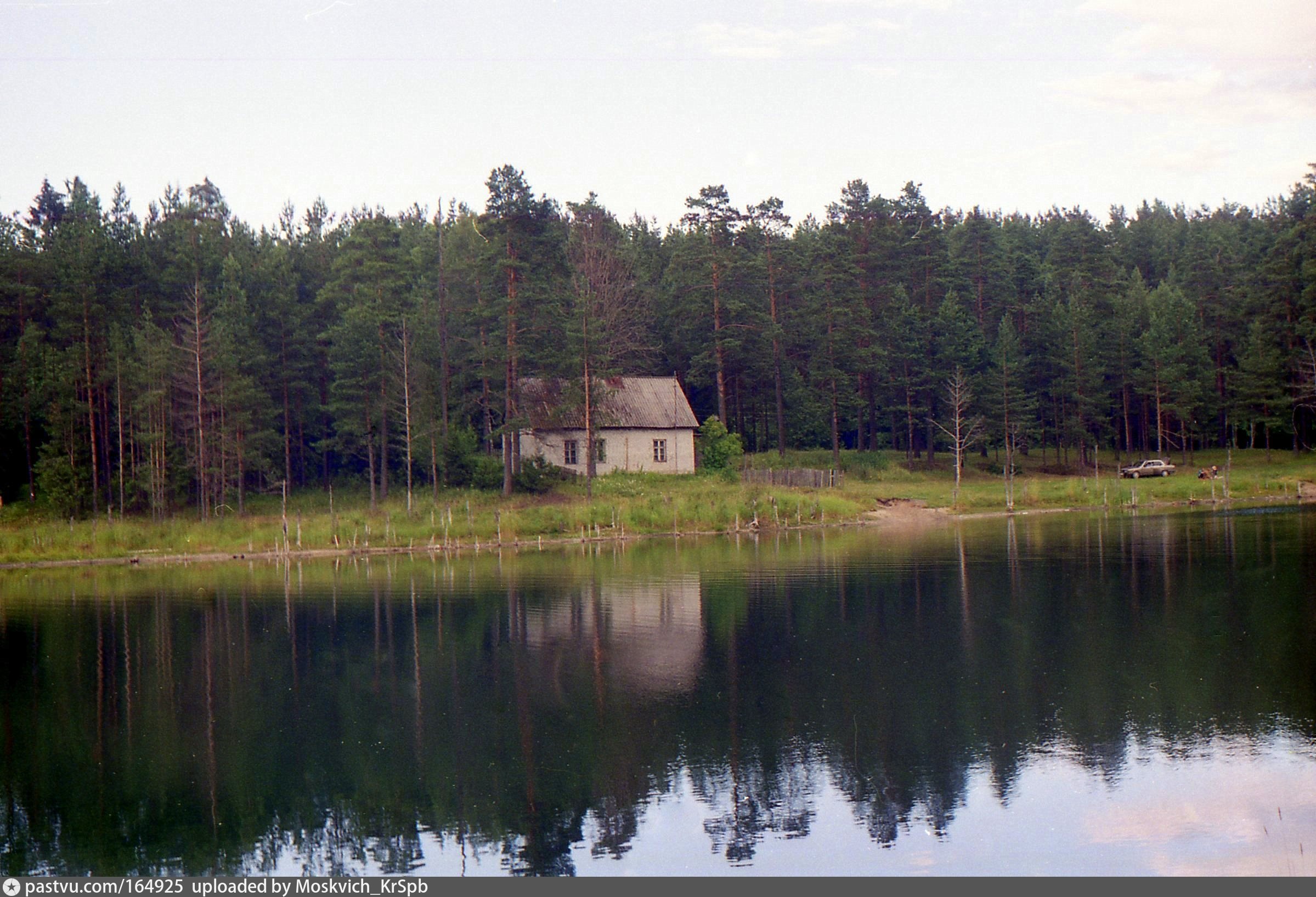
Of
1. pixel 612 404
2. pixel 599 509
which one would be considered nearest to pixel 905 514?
pixel 599 509

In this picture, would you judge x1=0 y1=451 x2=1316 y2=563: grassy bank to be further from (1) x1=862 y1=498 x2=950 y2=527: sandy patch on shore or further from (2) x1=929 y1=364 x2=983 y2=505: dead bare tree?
(2) x1=929 y1=364 x2=983 y2=505: dead bare tree

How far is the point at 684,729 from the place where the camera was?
17.0m

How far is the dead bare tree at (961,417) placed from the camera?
2645 inches

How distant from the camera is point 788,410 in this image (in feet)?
269

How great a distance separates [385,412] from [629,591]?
104ft

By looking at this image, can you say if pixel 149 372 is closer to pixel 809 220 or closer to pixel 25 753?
pixel 25 753

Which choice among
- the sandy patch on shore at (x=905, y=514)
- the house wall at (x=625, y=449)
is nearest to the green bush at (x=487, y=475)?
the house wall at (x=625, y=449)

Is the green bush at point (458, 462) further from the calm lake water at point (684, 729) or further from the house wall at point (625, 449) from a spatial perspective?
the calm lake water at point (684, 729)

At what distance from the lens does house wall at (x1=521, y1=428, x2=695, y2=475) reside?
63.7 metres

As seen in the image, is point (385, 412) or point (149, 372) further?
point (385, 412)

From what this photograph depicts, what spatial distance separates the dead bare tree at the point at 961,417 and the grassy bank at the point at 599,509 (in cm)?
243

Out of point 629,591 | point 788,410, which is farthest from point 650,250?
point 629,591

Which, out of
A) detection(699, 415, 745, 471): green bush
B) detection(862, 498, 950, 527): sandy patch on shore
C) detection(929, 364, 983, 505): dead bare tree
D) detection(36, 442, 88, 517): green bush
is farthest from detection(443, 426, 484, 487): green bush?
detection(929, 364, 983, 505): dead bare tree

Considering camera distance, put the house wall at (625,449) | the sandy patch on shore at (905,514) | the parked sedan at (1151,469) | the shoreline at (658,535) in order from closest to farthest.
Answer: the shoreline at (658,535) → the sandy patch on shore at (905,514) → the house wall at (625,449) → the parked sedan at (1151,469)
